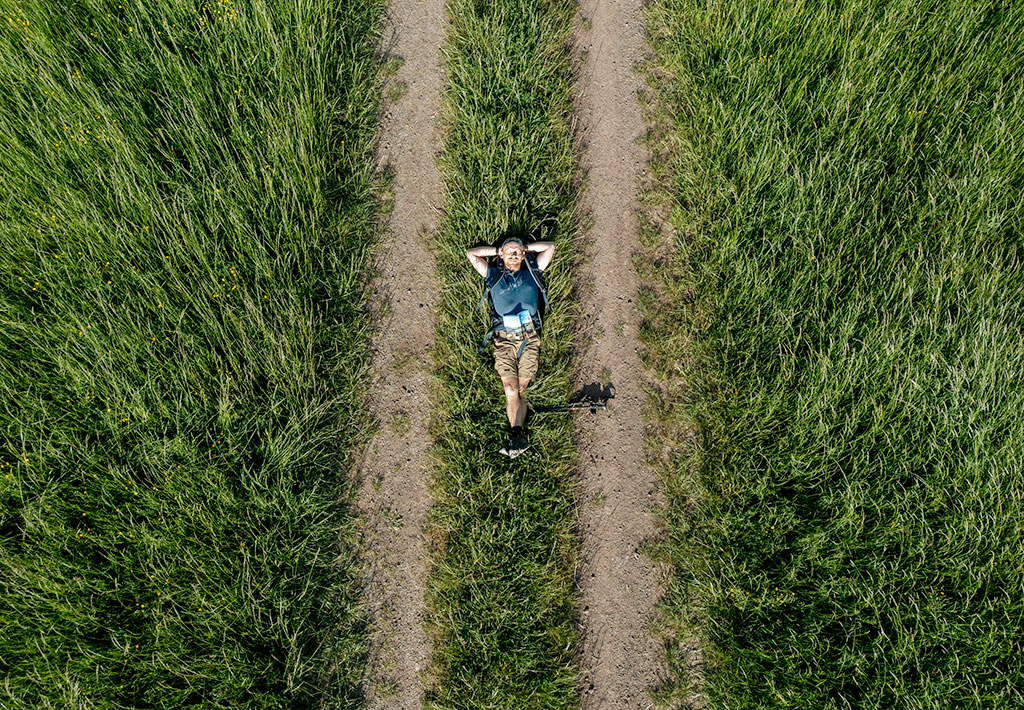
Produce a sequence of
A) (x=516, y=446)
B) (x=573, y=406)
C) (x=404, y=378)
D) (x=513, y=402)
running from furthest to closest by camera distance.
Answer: (x=404, y=378) → (x=573, y=406) → (x=513, y=402) → (x=516, y=446)

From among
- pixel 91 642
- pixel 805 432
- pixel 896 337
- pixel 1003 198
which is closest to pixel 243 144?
pixel 91 642

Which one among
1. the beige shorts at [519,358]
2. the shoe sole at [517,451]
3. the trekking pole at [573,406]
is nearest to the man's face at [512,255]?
the beige shorts at [519,358]

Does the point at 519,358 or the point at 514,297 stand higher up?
the point at 514,297

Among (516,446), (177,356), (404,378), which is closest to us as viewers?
(177,356)

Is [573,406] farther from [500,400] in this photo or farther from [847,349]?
[847,349]

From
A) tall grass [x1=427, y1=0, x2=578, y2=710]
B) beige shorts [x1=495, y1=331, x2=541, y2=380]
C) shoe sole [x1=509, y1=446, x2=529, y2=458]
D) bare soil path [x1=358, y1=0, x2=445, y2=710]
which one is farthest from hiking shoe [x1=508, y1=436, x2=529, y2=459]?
bare soil path [x1=358, y1=0, x2=445, y2=710]

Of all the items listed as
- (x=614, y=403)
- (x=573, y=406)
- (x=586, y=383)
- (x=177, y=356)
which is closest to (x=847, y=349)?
(x=614, y=403)

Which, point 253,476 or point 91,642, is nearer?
point 91,642

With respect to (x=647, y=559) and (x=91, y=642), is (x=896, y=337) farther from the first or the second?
(x=91, y=642)
